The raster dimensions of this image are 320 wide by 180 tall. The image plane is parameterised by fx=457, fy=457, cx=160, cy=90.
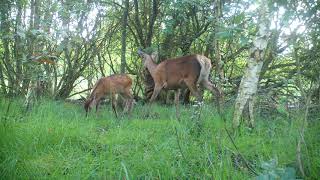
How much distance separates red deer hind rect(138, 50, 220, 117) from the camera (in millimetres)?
9992

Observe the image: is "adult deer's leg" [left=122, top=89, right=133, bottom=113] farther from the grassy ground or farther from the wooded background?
the grassy ground

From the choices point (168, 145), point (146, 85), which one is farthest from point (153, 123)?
point (146, 85)

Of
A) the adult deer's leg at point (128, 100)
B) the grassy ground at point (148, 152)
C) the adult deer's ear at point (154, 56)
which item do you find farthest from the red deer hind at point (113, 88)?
the grassy ground at point (148, 152)

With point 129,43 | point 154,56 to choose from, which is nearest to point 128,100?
point 154,56

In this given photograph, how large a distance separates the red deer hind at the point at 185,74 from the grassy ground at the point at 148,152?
3555 millimetres

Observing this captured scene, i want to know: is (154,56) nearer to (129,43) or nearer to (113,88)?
(113,88)

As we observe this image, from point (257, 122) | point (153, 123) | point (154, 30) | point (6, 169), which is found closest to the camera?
point (6, 169)

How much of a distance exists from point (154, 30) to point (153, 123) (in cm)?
598

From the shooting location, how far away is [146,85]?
13305mm

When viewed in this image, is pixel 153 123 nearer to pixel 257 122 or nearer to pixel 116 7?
pixel 257 122

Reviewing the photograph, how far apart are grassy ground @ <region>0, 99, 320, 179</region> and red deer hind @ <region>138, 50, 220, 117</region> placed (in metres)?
3.56

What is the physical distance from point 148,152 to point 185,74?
5.52 m

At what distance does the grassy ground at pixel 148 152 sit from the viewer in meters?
4.04

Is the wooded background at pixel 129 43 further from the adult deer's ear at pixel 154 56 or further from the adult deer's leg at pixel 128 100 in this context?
the adult deer's leg at pixel 128 100
